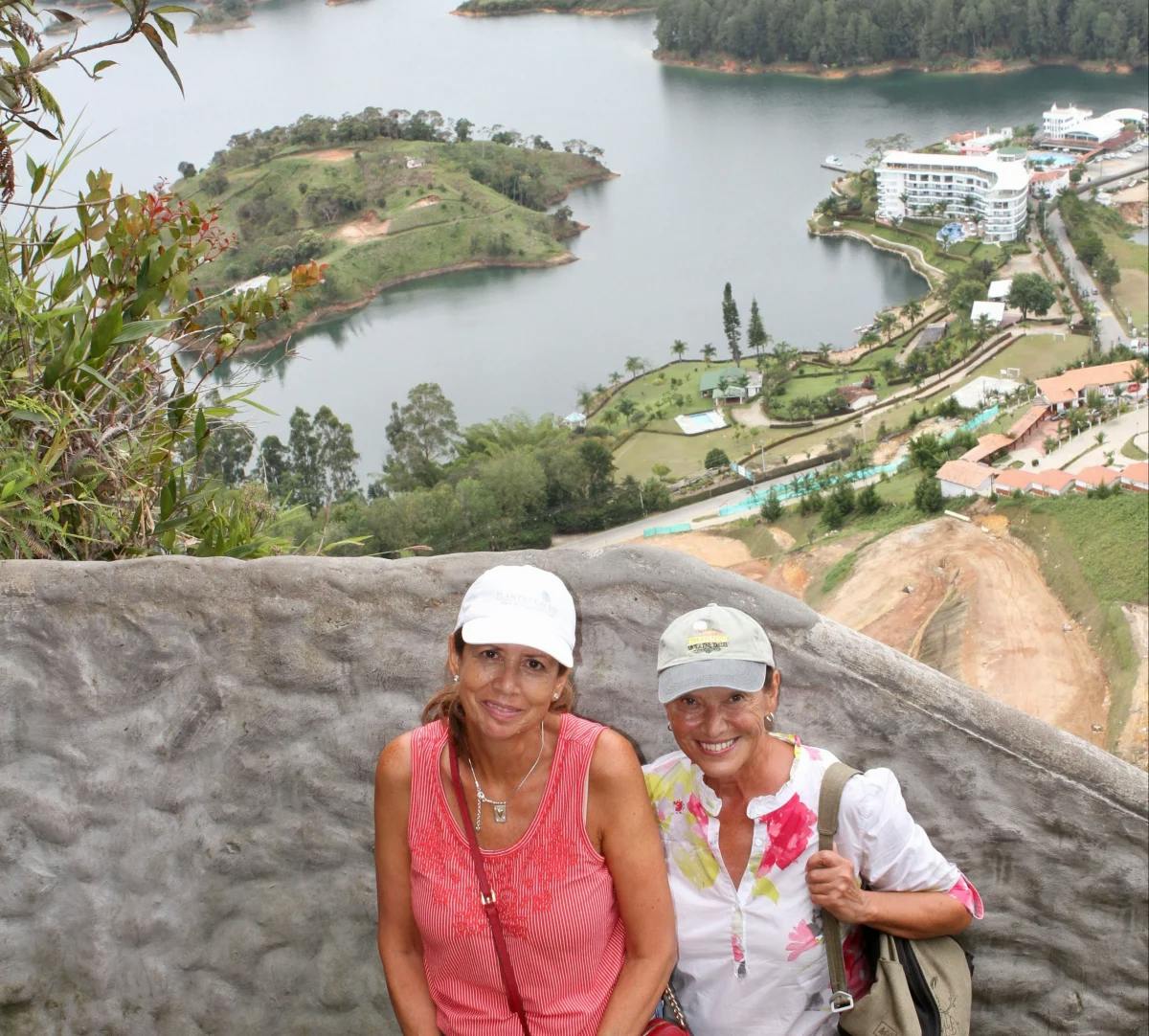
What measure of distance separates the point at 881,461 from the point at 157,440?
25368 mm

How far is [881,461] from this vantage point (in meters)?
27.2

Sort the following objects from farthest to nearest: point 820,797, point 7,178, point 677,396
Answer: point 677,396, point 7,178, point 820,797

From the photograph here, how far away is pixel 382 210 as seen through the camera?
47.8 metres

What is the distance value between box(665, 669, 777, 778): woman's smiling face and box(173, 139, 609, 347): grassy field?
4042 cm

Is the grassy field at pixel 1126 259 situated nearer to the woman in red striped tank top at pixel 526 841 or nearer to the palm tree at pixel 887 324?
the palm tree at pixel 887 324

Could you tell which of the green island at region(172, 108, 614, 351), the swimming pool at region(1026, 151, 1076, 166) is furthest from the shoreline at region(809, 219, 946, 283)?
the green island at region(172, 108, 614, 351)

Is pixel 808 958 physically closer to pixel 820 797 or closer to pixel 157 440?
pixel 820 797

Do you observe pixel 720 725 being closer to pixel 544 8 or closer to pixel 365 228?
pixel 365 228

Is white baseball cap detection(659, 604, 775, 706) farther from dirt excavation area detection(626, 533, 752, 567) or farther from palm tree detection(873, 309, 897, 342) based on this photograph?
palm tree detection(873, 309, 897, 342)

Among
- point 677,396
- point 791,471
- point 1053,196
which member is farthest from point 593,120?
point 791,471

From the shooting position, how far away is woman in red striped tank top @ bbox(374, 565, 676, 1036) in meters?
1.72

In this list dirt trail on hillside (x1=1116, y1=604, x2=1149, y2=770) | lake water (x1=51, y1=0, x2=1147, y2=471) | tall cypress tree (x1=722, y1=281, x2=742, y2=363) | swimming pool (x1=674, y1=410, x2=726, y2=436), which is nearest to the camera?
dirt trail on hillside (x1=1116, y1=604, x2=1149, y2=770)

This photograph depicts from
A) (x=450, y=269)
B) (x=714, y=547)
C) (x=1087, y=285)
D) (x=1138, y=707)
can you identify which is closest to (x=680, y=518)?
(x=714, y=547)

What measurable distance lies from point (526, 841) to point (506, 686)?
0.20 m
